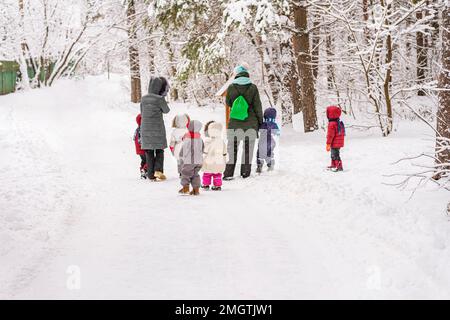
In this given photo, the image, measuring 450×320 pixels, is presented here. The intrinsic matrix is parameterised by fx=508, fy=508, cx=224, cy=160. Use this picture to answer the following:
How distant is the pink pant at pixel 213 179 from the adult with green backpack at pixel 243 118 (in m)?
0.84

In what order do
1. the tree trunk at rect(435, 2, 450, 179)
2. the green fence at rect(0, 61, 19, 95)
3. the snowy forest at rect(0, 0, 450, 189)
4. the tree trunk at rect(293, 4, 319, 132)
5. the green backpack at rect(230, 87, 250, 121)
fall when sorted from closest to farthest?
the tree trunk at rect(435, 2, 450, 179)
the green backpack at rect(230, 87, 250, 121)
the snowy forest at rect(0, 0, 450, 189)
the tree trunk at rect(293, 4, 319, 132)
the green fence at rect(0, 61, 19, 95)

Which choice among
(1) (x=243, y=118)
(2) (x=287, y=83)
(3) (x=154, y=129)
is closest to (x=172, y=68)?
(2) (x=287, y=83)

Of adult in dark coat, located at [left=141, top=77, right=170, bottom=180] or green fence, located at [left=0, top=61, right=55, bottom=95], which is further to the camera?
green fence, located at [left=0, top=61, right=55, bottom=95]

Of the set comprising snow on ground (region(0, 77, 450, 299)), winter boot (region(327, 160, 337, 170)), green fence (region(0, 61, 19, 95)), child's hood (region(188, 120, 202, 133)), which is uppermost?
green fence (region(0, 61, 19, 95))

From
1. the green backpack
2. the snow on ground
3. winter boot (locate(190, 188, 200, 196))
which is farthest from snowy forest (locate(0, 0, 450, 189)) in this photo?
winter boot (locate(190, 188, 200, 196))

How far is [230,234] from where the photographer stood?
561 centimetres

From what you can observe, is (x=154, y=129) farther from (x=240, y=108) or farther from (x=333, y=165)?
(x=333, y=165)

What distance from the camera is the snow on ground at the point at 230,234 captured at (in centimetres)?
414

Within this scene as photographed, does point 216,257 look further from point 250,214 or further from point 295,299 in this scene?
point 250,214

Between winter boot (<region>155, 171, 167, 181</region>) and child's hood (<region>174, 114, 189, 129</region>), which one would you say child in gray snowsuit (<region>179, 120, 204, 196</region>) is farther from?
winter boot (<region>155, 171, 167, 181</region>)

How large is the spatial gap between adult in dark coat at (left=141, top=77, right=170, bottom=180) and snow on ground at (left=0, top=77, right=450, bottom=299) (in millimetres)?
429

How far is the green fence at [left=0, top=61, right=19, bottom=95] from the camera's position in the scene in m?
31.3

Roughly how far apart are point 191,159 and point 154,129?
179 cm
